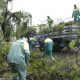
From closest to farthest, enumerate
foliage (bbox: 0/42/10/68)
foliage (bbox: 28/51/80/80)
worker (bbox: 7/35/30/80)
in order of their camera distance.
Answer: worker (bbox: 7/35/30/80) < foliage (bbox: 28/51/80/80) < foliage (bbox: 0/42/10/68)

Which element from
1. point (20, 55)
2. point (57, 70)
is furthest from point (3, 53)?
point (20, 55)

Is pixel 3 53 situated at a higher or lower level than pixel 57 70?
higher

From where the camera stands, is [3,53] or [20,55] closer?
[20,55]

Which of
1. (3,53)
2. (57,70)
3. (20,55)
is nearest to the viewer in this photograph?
(20,55)

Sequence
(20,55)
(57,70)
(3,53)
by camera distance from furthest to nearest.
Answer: (3,53)
(57,70)
(20,55)

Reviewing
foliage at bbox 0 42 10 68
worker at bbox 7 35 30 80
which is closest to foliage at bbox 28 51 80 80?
foliage at bbox 0 42 10 68

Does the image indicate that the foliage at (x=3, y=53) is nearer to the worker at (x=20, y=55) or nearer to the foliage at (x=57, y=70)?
the foliage at (x=57, y=70)

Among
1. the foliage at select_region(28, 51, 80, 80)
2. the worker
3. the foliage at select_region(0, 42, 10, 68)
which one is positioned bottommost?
the foliage at select_region(28, 51, 80, 80)

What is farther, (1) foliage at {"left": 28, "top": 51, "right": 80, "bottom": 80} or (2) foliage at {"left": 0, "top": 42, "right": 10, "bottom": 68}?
(2) foliage at {"left": 0, "top": 42, "right": 10, "bottom": 68}

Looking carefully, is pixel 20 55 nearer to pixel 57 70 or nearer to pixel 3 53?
pixel 57 70

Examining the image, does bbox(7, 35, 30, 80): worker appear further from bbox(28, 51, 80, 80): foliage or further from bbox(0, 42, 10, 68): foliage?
bbox(0, 42, 10, 68): foliage

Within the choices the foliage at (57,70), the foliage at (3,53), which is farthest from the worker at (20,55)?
the foliage at (3,53)

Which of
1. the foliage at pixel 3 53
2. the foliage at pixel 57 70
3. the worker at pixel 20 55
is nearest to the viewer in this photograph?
the worker at pixel 20 55

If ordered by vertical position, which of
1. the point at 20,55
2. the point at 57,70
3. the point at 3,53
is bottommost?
the point at 57,70
